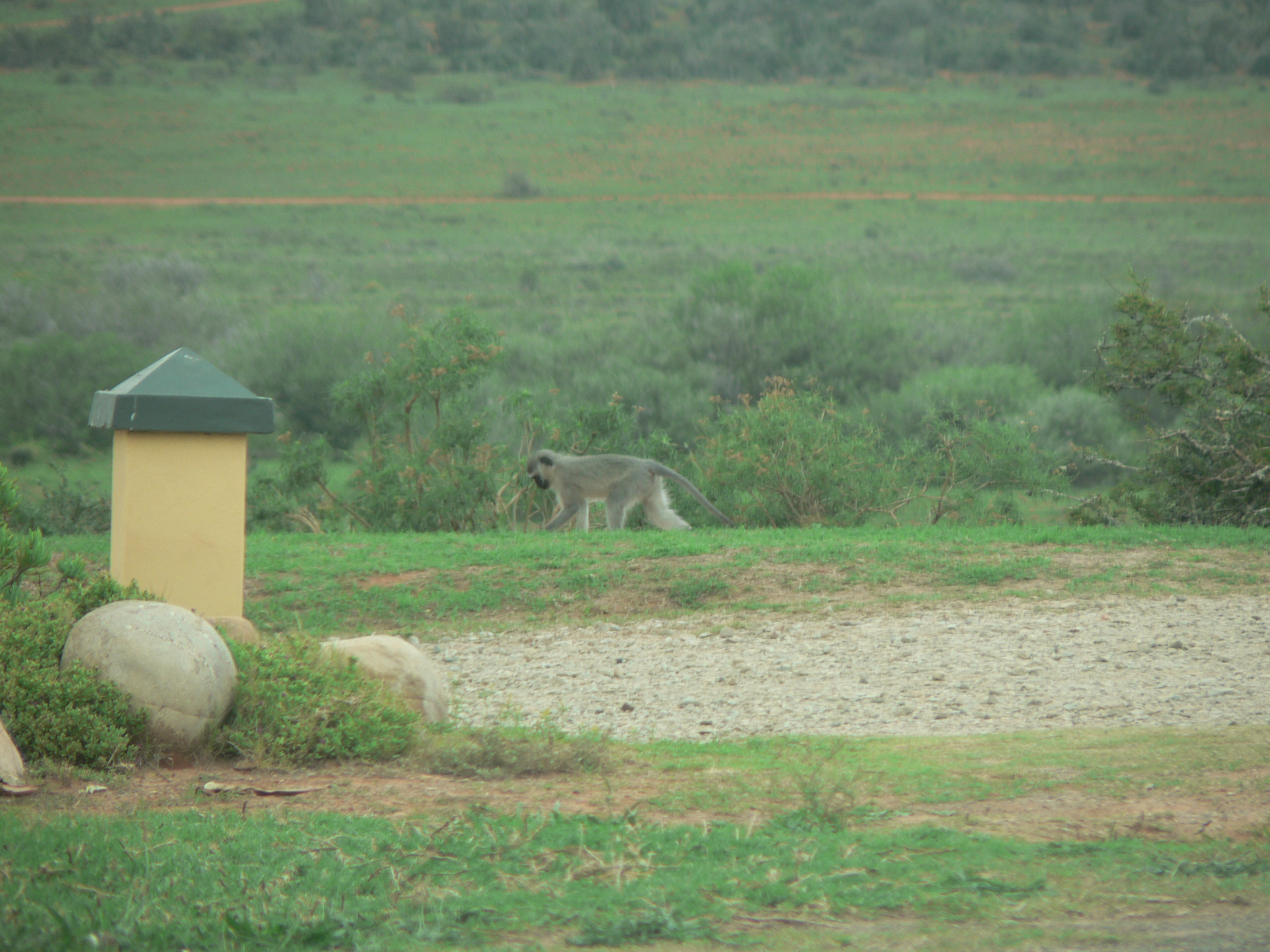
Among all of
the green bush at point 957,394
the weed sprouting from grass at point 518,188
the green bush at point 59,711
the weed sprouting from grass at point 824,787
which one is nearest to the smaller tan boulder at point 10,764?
the green bush at point 59,711

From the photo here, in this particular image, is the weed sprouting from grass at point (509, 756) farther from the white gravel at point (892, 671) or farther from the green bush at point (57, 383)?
the green bush at point (57, 383)

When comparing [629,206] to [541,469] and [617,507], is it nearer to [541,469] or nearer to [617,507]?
[541,469]

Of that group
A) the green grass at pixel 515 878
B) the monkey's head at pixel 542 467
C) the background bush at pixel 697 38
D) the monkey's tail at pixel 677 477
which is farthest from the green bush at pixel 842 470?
the background bush at pixel 697 38

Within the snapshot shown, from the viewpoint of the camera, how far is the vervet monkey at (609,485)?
14.9 meters

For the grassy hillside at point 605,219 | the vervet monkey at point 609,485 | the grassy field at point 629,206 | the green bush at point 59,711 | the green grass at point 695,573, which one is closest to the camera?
the green bush at point 59,711

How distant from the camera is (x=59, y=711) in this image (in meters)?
6.10

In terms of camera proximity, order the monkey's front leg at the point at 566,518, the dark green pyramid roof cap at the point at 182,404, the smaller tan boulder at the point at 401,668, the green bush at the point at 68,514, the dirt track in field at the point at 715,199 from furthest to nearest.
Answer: the dirt track in field at the point at 715,199
the green bush at the point at 68,514
the monkey's front leg at the point at 566,518
the dark green pyramid roof cap at the point at 182,404
the smaller tan boulder at the point at 401,668

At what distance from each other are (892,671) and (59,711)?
563cm

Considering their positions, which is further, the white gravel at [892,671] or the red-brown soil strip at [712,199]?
the red-brown soil strip at [712,199]

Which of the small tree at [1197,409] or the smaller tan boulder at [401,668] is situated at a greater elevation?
the small tree at [1197,409]

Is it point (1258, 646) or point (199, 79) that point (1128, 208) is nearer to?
point (199, 79)

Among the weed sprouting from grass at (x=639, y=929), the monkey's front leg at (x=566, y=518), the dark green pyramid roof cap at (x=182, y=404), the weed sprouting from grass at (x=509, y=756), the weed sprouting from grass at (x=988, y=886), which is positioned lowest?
the monkey's front leg at (x=566, y=518)

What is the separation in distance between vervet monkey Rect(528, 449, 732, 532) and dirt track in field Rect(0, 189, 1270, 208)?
175 ft

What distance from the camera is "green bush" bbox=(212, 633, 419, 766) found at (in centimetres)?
642
